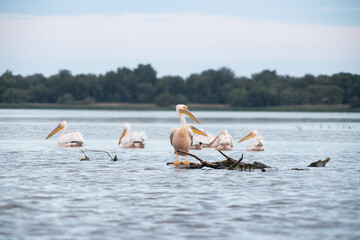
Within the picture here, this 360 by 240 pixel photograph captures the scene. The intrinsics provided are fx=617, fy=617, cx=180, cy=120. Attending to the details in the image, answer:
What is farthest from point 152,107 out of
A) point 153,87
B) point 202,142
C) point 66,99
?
point 202,142

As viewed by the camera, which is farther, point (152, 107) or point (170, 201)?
point (152, 107)

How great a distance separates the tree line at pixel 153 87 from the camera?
105m

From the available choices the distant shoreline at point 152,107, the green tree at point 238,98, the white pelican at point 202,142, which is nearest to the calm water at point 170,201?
the white pelican at point 202,142

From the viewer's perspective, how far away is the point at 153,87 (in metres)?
118

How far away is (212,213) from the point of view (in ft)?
23.4

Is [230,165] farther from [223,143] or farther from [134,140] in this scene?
[134,140]

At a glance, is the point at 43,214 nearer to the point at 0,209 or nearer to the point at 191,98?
the point at 0,209

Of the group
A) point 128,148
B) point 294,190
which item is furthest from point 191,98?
point 294,190

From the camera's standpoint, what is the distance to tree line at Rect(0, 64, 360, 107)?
105 metres

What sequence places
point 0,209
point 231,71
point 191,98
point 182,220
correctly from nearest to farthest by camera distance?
point 182,220 < point 0,209 < point 191,98 < point 231,71

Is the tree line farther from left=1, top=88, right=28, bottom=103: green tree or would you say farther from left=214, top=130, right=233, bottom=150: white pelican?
left=214, top=130, right=233, bottom=150: white pelican

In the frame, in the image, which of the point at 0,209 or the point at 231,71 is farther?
the point at 231,71

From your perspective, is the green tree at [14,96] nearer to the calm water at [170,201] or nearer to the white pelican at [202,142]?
the white pelican at [202,142]

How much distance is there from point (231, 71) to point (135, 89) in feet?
71.0
